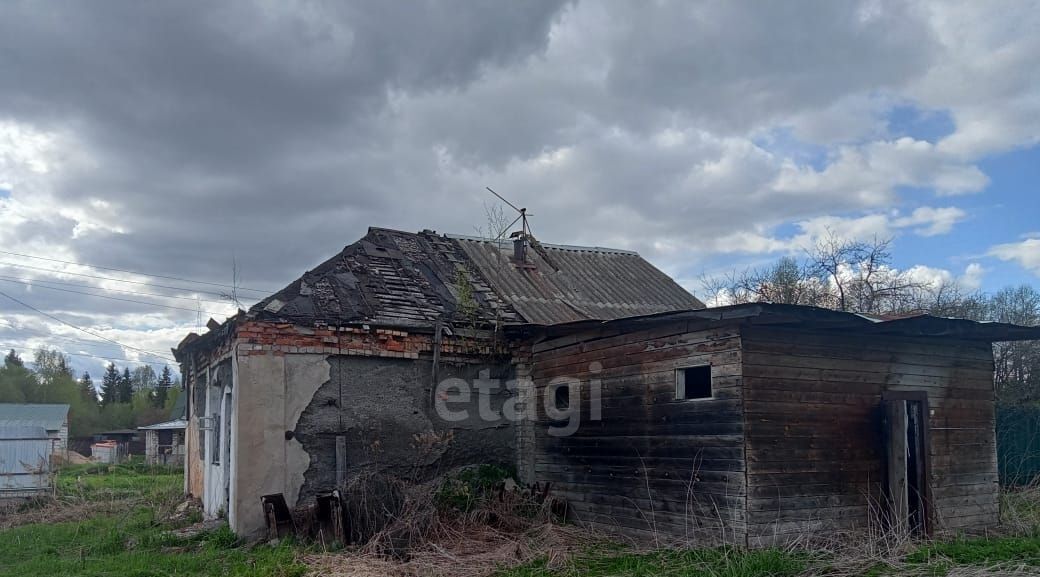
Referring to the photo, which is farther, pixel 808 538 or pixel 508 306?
pixel 508 306

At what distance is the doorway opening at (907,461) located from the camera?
879cm

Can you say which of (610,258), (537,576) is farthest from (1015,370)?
(537,576)

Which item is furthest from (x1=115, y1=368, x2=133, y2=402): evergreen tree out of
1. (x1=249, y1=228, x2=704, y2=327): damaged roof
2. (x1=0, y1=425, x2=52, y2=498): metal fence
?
(x1=249, y1=228, x2=704, y2=327): damaged roof

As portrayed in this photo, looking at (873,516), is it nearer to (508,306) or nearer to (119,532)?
(508,306)

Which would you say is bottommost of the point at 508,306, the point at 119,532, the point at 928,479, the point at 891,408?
the point at 119,532

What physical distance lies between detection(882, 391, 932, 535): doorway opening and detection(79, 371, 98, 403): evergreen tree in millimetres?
63774

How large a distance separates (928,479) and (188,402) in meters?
12.8

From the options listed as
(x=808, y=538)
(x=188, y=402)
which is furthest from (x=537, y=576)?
(x=188, y=402)

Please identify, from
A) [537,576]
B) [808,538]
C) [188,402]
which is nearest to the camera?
[537,576]

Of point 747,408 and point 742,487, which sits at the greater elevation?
point 747,408

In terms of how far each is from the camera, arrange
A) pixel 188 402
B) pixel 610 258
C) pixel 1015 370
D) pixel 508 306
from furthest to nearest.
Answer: pixel 1015 370 → pixel 610 258 → pixel 188 402 → pixel 508 306

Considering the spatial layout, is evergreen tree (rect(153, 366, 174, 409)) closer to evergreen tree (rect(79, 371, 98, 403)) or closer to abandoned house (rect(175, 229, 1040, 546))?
evergreen tree (rect(79, 371, 98, 403))

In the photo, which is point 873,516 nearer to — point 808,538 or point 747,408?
point 808,538

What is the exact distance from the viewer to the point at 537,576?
25.0ft
